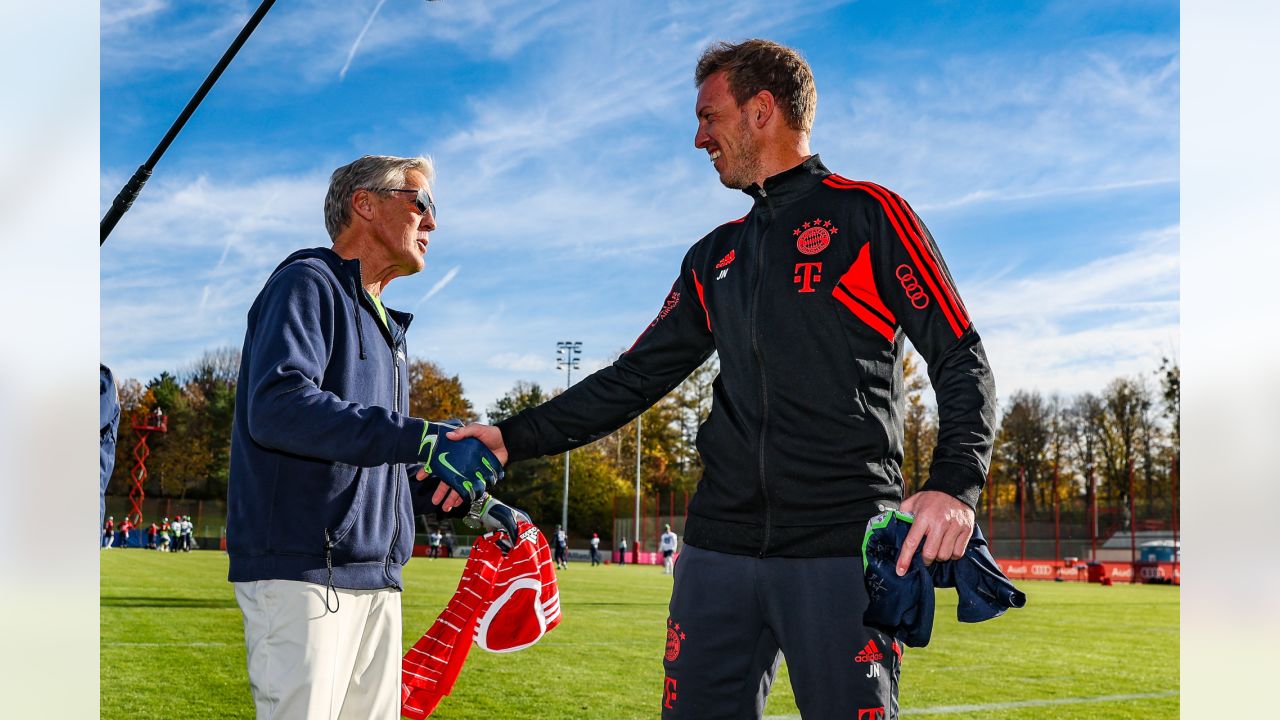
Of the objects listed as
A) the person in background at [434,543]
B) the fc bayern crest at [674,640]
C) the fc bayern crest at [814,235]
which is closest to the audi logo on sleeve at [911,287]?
the fc bayern crest at [814,235]

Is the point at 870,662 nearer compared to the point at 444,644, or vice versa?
the point at 870,662

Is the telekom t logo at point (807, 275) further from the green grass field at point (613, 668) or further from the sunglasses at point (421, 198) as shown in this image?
the green grass field at point (613, 668)

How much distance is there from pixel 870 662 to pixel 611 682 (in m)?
6.58

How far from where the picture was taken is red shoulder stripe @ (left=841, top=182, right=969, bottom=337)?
277 centimetres

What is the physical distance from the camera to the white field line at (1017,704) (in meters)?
7.50

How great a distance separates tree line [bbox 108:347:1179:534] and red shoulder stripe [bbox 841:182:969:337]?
52.3 metres

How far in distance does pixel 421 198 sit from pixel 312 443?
1.20 metres

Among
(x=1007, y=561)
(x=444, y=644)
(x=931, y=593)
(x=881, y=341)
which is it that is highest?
(x=881, y=341)

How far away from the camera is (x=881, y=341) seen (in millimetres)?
2920

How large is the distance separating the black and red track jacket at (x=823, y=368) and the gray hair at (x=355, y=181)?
1.44m

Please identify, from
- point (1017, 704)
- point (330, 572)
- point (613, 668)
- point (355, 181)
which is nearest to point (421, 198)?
point (355, 181)

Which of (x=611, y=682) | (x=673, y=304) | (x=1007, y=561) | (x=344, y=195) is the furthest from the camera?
(x=1007, y=561)

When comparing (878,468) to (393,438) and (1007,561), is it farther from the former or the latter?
(1007,561)

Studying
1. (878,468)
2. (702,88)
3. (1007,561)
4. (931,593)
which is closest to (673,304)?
(702,88)
